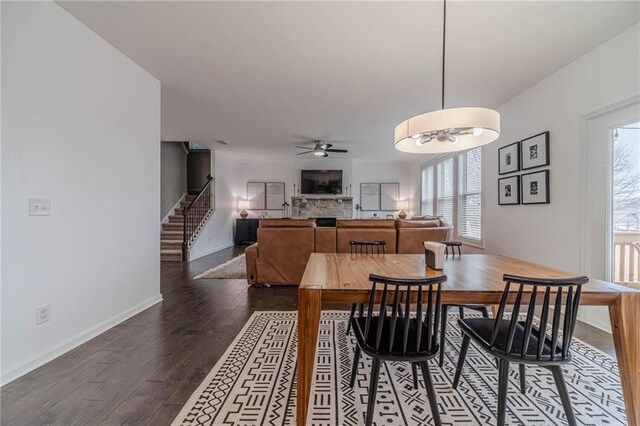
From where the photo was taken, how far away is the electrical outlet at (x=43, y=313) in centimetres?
197

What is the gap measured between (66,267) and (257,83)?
2.59 metres

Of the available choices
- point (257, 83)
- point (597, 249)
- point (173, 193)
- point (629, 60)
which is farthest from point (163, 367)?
point (173, 193)

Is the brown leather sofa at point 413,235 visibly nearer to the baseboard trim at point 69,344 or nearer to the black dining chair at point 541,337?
the black dining chair at point 541,337

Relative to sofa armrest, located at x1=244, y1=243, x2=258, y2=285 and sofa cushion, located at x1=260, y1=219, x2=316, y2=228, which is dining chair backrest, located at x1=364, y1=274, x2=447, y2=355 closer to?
sofa cushion, located at x1=260, y1=219, x2=316, y2=228

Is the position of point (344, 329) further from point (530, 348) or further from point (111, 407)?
point (111, 407)

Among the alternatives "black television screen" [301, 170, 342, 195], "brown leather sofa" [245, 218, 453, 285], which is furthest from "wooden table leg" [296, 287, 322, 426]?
"black television screen" [301, 170, 342, 195]

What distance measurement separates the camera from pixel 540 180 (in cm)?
327

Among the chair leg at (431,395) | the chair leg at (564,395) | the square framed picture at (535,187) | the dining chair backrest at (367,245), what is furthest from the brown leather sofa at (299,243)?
the chair leg at (564,395)

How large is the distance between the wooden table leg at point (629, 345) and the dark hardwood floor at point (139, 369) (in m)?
1.11

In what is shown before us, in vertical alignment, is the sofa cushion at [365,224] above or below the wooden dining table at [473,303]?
above

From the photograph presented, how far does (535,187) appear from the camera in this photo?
3.35 m

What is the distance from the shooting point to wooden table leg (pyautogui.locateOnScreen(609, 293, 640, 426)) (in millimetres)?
1390

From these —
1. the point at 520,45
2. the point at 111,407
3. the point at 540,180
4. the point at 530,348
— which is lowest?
the point at 111,407

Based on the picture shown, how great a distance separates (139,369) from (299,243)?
7.75 ft
